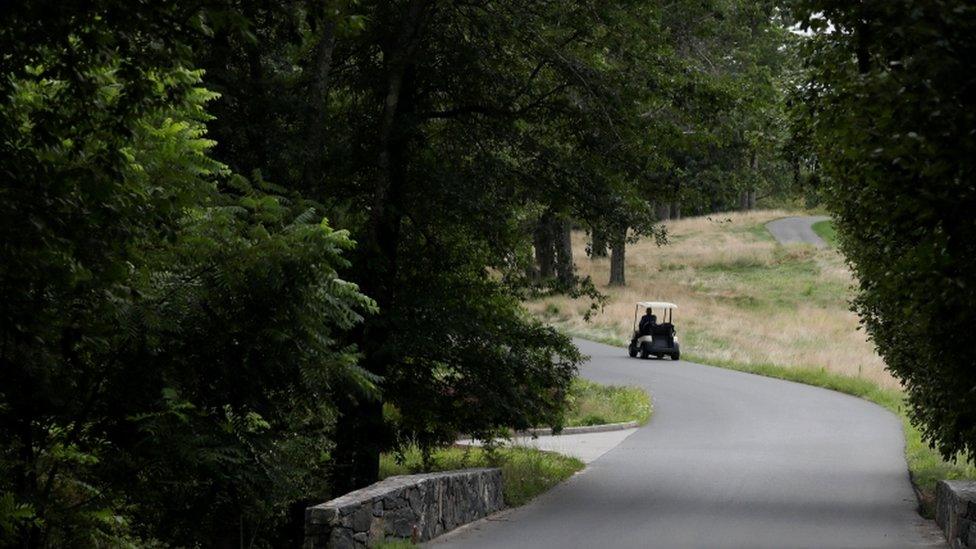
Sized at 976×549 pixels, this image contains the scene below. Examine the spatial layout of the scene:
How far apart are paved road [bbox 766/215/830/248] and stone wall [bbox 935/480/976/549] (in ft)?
207

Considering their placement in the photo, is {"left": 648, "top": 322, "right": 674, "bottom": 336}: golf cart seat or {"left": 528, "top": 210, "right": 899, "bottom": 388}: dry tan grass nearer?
{"left": 648, "top": 322, "right": 674, "bottom": 336}: golf cart seat

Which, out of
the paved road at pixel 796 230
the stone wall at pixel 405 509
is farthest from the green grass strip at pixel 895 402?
the paved road at pixel 796 230

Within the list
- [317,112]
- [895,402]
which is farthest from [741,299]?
[317,112]

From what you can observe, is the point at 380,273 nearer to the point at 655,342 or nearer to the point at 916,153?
the point at 916,153

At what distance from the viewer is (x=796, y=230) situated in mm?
85562

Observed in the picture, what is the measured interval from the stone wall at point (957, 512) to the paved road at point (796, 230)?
2488 inches

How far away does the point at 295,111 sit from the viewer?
16.0m

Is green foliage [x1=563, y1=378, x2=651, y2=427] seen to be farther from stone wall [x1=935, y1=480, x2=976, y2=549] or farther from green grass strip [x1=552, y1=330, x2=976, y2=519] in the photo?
stone wall [x1=935, y1=480, x2=976, y2=549]

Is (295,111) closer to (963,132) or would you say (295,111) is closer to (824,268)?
(963,132)

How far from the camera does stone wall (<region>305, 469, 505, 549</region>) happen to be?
10648 millimetres

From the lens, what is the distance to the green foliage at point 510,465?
18.1 meters

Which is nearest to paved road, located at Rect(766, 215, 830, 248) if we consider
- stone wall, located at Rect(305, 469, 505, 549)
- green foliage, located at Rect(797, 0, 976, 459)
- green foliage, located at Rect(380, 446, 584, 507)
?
green foliage, located at Rect(380, 446, 584, 507)

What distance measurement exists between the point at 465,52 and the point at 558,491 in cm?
607

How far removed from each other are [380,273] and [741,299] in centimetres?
4397
